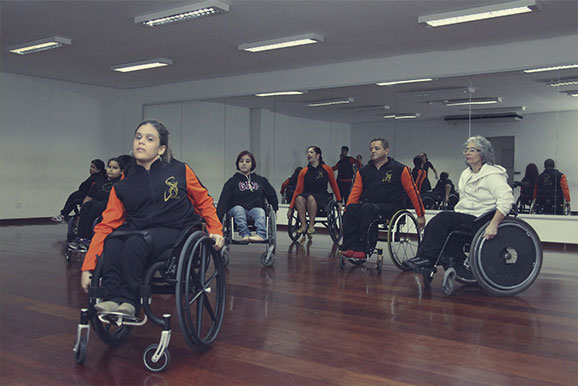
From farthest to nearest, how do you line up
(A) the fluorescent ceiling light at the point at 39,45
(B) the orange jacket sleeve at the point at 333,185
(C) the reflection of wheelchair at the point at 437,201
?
(C) the reflection of wheelchair at the point at 437,201 < (A) the fluorescent ceiling light at the point at 39,45 < (B) the orange jacket sleeve at the point at 333,185

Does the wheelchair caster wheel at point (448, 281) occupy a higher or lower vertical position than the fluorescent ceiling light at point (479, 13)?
lower

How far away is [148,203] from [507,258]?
2580 mm

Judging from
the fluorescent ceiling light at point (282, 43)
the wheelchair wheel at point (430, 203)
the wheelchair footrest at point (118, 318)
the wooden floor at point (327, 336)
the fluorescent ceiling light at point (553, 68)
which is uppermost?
the fluorescent ceiling light at point (282, 43)

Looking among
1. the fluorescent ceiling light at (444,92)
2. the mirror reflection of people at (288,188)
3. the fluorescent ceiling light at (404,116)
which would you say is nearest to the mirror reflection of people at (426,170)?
the fluorescent ceiling light at (404,116)

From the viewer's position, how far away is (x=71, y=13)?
6.46 metres

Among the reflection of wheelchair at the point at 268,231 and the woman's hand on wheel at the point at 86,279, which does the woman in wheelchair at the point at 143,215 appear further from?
the reflection of wheelchair at the point at 268,231

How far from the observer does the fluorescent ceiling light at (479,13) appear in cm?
580

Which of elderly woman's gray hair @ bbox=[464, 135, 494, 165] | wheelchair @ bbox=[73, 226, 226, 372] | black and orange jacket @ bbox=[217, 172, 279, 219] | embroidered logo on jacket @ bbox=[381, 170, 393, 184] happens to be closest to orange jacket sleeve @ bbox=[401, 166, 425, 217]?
embroidered logo on jacket @ bbox=[381, 170, 393, 184]

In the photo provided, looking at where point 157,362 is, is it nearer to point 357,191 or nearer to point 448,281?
point 448,281

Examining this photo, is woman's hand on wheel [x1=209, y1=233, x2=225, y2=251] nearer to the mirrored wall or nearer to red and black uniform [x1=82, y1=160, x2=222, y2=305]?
red and black uniform [x1=82, y1=160, x2=222, y2=305]

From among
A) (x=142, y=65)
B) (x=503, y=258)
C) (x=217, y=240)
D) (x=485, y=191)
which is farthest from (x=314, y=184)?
(x=217, y=240)

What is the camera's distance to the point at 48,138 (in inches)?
428

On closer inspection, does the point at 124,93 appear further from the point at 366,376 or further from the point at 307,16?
the point at 366,376

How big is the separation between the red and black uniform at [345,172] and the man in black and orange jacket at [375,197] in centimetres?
403
